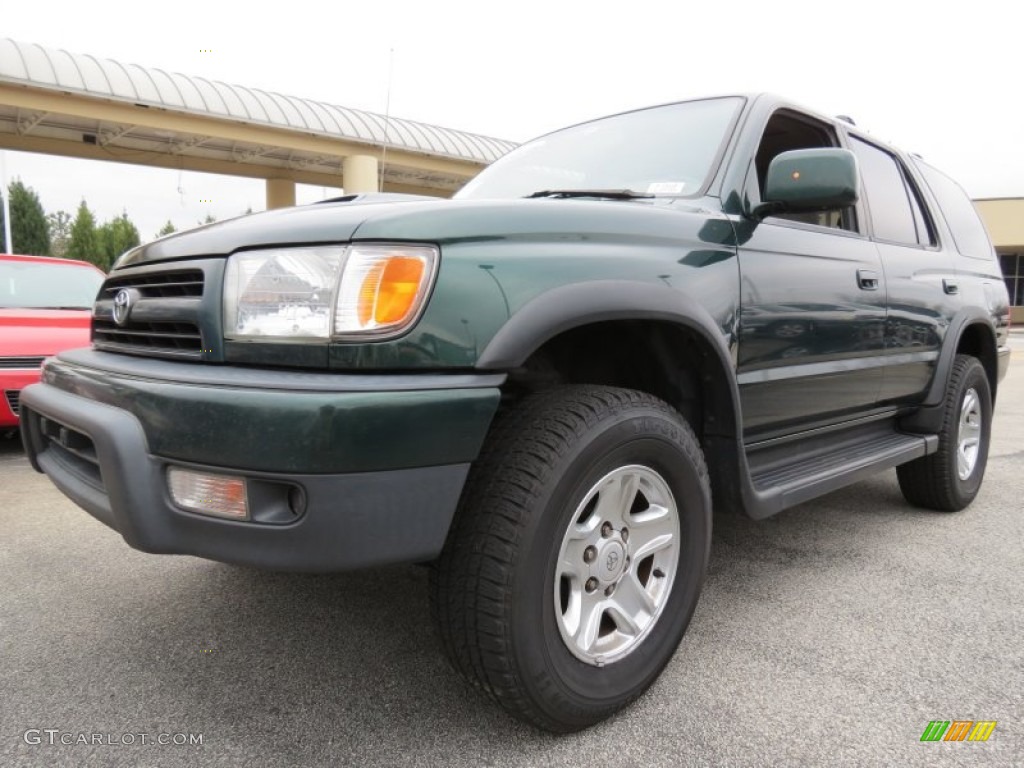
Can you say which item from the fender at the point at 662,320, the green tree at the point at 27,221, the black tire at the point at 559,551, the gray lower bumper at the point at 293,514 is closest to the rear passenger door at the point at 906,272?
A: the fender at the point at 662,320

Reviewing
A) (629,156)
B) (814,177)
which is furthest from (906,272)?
(629,156)

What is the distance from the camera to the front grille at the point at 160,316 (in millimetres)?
1689

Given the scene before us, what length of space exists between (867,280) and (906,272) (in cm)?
48

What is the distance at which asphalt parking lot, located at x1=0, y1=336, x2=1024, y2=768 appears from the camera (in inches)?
66.0

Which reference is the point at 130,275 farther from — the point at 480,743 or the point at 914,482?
the point at 914,482

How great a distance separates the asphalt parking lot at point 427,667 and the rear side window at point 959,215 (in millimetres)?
1775

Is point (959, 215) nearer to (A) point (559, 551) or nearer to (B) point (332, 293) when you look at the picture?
(A) point (559, 551)

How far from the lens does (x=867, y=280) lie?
2.82 m

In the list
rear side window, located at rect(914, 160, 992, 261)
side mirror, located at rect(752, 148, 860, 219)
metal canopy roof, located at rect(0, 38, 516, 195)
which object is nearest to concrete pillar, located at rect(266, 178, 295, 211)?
metal canopy roof, located at rect(0, 38, 516, 195)

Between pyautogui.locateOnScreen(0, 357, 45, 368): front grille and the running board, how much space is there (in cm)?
455

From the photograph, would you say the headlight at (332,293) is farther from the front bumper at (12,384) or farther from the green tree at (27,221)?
the green tree at (27,221)

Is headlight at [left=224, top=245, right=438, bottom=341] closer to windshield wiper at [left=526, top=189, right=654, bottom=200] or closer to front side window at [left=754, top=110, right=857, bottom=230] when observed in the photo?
windshield wiper at [left=526, top=189, right=654, bottom=200]

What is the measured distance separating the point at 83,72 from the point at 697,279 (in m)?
14.7

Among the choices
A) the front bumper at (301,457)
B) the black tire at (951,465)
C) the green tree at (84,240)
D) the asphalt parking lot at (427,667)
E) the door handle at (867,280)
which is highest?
the green tree at (84,240)
